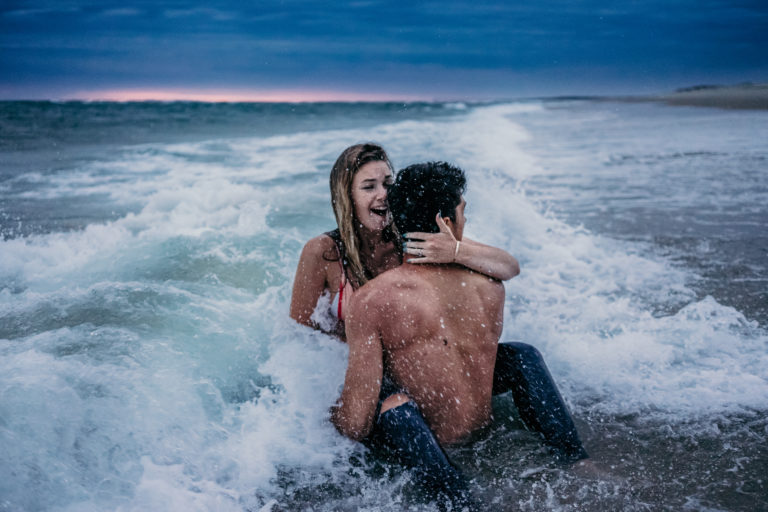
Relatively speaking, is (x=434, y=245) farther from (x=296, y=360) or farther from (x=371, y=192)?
(x=296, y=360)

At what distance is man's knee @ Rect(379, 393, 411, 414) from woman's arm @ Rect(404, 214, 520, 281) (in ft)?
2.13

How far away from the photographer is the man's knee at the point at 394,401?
2760mm

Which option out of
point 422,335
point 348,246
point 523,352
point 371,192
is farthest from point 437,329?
point 371,192

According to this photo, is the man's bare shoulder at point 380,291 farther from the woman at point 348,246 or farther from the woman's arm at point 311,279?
the woman's arm at point 311,279

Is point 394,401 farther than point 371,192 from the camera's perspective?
No

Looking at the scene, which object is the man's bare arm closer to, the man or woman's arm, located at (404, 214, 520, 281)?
the man

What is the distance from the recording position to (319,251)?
12.6 feet

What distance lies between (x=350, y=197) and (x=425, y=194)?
129cm

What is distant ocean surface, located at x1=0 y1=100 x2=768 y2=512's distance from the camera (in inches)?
112

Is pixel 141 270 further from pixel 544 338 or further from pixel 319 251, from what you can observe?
pixel 544 338

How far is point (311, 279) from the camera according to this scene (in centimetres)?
388

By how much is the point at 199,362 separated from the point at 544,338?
2606 millimetres

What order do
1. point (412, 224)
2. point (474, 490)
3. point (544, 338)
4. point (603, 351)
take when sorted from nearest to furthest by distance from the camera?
point (412, 224) < point (474, 490) < point (603, 351) < point (544, 338)

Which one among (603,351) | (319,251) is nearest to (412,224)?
(319,251)
